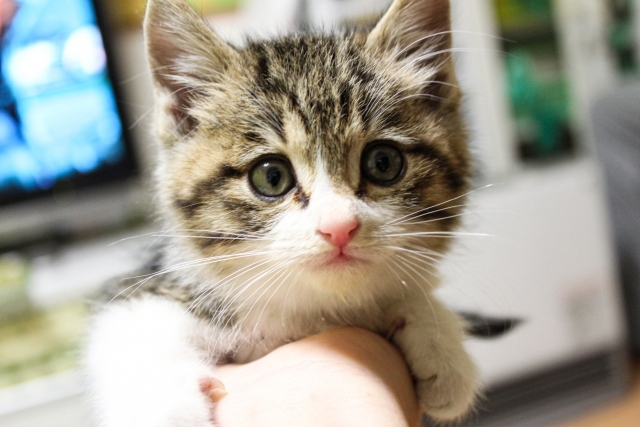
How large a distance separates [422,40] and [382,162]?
29cm

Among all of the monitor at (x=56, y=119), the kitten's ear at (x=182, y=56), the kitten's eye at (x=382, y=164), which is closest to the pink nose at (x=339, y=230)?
the kitten's eye at (x=382, y=164)

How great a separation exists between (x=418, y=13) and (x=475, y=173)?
326 millimetres

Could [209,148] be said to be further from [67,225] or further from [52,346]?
[67,225]

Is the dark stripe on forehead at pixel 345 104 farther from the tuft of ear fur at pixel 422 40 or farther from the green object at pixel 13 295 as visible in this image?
the green object at pixel 13 295

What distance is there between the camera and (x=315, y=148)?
2.49 feet

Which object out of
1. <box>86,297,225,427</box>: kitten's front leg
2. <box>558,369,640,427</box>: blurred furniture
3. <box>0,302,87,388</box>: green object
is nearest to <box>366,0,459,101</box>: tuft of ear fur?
<box>86,297,225,427</box>: kitten's front leg

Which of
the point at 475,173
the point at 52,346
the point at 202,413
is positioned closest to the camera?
the point at 202,413

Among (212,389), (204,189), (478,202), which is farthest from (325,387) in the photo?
(478,202)

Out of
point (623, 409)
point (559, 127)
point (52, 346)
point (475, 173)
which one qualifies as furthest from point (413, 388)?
point (559, 127)

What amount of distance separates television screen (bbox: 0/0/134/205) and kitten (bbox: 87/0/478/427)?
1.41 m

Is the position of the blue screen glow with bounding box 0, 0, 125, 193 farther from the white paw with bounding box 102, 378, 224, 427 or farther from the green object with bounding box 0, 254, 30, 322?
the white paw with bounding box 102, 378, 224, 427

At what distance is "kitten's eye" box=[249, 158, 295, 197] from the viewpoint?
785mm

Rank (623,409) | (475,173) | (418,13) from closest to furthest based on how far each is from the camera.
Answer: (418,13) < (475,173) < (623,409)

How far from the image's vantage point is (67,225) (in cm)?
230
